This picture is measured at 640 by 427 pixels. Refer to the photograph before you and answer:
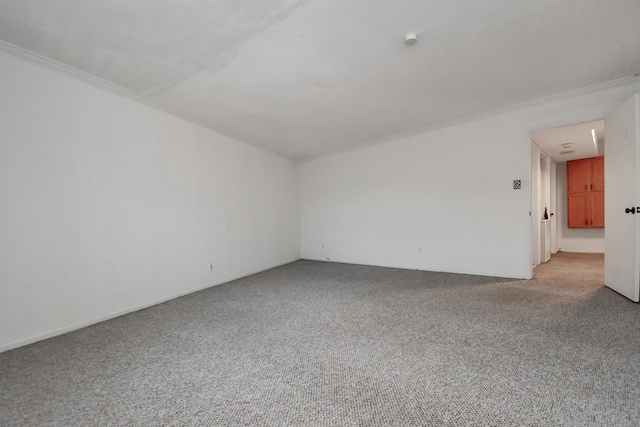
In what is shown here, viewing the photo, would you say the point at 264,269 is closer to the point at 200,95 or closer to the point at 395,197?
the point at 395,197

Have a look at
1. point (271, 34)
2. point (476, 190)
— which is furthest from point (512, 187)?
point (271, 34)

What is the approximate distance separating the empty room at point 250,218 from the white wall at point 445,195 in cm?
4

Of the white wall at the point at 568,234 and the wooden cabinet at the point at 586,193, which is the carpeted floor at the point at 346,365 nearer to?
the wooden cabinet at the point at 586,193

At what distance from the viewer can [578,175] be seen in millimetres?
6891

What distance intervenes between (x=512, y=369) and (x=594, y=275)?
13.3ft

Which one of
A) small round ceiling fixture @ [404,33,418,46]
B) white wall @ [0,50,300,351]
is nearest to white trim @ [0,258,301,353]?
white wall @ [0,50,300,351]

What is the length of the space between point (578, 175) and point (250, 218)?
8.35 metres

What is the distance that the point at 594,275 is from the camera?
4309mm

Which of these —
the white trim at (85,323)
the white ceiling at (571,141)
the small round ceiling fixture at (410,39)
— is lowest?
the white trim at (85,323)

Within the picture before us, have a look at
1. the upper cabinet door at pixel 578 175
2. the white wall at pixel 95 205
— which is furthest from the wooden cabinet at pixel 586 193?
the white wall at pixel 95 205

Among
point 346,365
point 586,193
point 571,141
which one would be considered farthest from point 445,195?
point 586,193

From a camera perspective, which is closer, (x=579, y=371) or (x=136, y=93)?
(x=579, y=371)

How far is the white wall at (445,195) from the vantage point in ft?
13.5

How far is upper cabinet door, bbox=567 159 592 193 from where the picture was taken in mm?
6777
